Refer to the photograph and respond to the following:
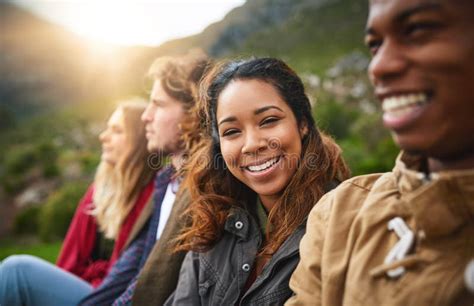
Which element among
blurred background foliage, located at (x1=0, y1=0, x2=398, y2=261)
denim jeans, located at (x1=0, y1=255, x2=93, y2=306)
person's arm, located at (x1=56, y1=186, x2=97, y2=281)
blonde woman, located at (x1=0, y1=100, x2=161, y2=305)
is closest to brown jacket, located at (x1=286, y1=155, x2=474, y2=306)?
blurred background foliage, located at (x1=0, y1=0, x2=398, y2=261)

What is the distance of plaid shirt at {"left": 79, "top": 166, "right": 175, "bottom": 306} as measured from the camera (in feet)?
9.45

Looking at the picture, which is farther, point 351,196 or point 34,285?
point 34,285

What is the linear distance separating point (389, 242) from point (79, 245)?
3.05 meters

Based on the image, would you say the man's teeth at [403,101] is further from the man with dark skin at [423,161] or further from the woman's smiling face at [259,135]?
the woman's smiling face at [259,135]

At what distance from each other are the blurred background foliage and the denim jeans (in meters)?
1.97

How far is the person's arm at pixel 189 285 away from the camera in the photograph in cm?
214

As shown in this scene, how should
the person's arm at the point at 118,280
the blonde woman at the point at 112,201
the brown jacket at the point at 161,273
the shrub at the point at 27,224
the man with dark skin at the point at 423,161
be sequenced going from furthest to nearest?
the shrub at the point at 27,224 → the blonde woman at the point at 112,201 → the person's arm at the point at 118,280 → the brown jacket at the point at 161,273 → the man with dark skin at the point at 423,161

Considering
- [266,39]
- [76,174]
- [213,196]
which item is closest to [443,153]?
[213,196]

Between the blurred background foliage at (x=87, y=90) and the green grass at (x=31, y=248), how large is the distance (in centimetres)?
3

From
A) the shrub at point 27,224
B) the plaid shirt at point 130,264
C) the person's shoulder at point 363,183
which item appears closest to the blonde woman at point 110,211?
the plaid shirt at point 130,264

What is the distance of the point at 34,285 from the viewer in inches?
117

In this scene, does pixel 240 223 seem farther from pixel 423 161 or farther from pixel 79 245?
pixel 79 245

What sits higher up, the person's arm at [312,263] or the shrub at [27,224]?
the person's arm at [312,263]

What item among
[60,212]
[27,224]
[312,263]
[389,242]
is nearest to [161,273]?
[312,263]
